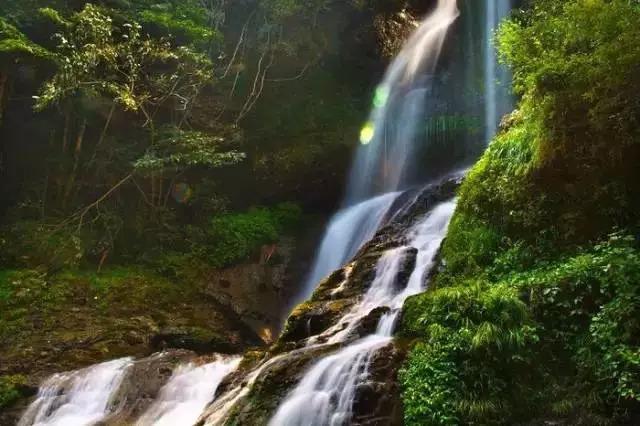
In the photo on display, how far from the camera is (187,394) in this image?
9375mm

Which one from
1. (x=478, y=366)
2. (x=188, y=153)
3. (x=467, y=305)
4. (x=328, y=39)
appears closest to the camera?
(x=478, y=366)

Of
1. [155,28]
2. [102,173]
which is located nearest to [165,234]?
[102,173]

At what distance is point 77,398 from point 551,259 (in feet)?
28.4

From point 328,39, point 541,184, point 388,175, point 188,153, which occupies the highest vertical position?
point 328,39

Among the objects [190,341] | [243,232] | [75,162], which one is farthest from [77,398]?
[75,162]

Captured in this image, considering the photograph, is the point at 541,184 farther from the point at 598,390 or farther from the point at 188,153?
the point at 188,153

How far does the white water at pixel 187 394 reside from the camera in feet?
28.5

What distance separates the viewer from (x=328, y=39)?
19.6 metres

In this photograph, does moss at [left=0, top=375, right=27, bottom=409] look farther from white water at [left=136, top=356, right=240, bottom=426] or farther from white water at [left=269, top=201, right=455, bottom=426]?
white water at [left=269, top=201, right=455, bottom=426]

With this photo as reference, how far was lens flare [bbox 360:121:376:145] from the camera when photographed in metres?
19.7

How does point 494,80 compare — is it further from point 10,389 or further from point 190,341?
point 10,389

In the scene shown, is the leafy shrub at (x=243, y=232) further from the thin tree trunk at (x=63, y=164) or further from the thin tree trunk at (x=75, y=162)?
the thin tree trunk at (x=63, y=164)

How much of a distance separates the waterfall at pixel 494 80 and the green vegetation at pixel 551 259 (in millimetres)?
11435

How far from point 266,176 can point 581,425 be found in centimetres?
1402
